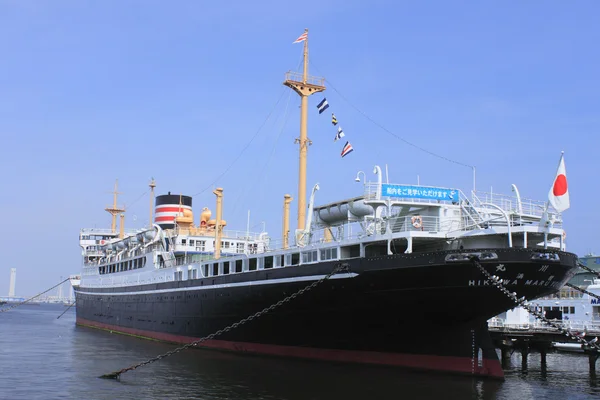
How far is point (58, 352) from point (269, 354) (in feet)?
51.3

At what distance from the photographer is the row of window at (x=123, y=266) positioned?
54513 mm

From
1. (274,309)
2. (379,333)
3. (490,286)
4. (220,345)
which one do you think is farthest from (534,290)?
(220,345)

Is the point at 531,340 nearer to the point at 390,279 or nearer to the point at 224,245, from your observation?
the point at 390,279

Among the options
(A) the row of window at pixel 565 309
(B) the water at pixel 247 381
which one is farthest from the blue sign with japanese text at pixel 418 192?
(A) the row of window at pixel 565 309

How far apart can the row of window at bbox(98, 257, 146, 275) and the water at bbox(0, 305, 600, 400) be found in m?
17.4

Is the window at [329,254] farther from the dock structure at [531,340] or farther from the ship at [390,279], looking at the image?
the dock structure at [531,340]

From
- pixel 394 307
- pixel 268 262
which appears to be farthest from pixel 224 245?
pixel 394 307

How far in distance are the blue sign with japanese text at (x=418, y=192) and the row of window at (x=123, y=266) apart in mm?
30497

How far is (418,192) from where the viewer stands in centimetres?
3033

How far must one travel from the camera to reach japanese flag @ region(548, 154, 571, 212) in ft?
82.9

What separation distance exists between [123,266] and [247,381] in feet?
120

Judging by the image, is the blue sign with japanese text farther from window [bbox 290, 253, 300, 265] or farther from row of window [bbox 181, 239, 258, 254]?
row of window [bbox 181, 239, 258, 254]

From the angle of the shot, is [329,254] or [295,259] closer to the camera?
[329,254]

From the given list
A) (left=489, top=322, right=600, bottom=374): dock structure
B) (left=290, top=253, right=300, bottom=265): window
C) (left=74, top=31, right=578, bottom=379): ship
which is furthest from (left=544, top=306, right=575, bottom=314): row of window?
(left=290, top=253, right=300, bottom=265): window
